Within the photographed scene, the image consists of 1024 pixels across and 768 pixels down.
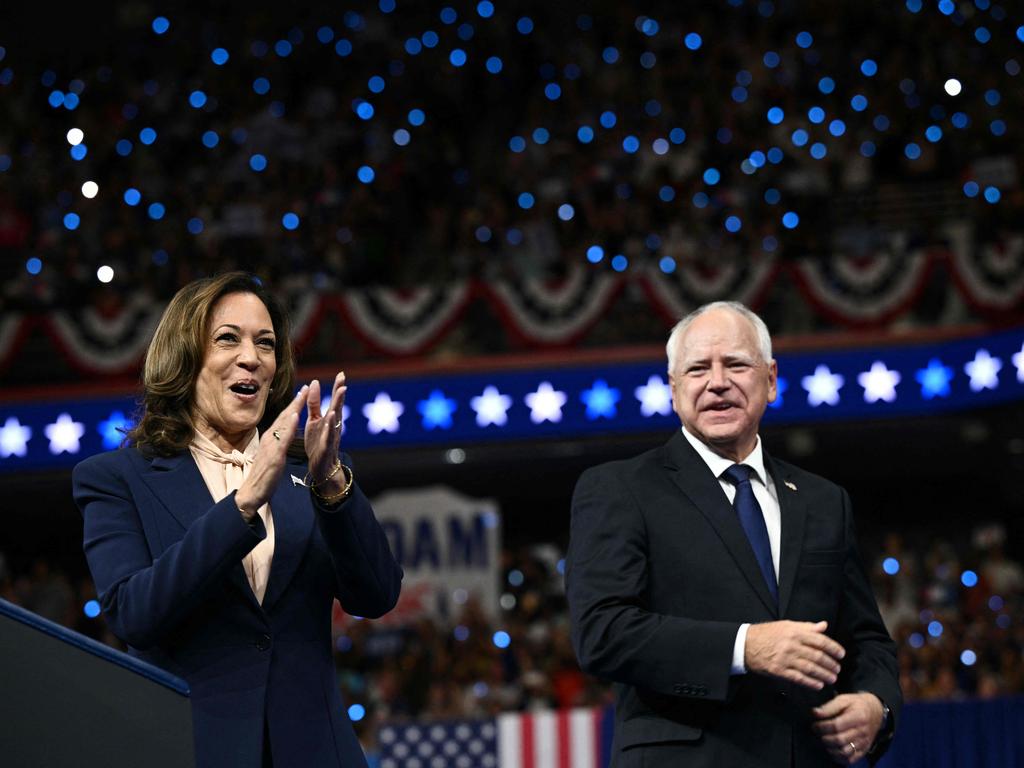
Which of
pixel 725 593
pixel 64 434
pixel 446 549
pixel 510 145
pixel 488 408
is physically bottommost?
pixel 725 593

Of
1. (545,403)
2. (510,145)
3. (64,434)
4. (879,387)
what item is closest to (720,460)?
(545,403)

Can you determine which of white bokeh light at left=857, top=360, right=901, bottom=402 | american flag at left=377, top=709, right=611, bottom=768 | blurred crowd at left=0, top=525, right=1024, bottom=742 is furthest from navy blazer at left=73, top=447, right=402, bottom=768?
white bokeh light at left=857, top=360, right=901, bottom=402

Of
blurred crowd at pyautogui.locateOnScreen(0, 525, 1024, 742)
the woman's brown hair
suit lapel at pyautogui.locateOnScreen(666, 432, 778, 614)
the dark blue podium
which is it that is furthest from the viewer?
blurred crowd at pyautogui.locateOnScreen(0, 525, 1024, 742)

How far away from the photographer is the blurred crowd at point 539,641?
873 cm

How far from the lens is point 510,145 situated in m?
13.5

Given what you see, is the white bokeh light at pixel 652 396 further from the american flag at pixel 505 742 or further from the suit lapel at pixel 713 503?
the suit lapel at pixel 713 503

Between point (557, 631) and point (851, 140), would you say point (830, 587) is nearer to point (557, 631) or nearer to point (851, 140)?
point (557, 631)

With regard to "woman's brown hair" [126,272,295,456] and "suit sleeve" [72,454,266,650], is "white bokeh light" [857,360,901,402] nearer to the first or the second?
"woman's brown hair" [126,272,295,456]

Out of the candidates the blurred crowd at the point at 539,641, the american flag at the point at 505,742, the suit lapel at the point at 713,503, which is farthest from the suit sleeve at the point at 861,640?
the blurred crowd at the point at 539,641

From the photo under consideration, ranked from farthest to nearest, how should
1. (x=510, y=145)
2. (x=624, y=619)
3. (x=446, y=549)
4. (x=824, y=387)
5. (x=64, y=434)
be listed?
(x=510, y=145)
(x=64, y=434)
(x=824, y=387)
(x=446, y=549)
(x=624, y=619)

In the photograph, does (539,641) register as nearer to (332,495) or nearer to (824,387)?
(824,387)

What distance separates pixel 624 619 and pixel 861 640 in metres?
0.53

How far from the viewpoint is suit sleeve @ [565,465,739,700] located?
253 cm

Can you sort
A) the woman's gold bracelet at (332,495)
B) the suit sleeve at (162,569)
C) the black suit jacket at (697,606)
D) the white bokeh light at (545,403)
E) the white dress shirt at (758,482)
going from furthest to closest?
the white bokeh light at (545,403), the white dress shirt at (758,482), the black suit jacket at (697,606), the woman's gold bracelet at (332,495), the suit sleeve at (162,569)
